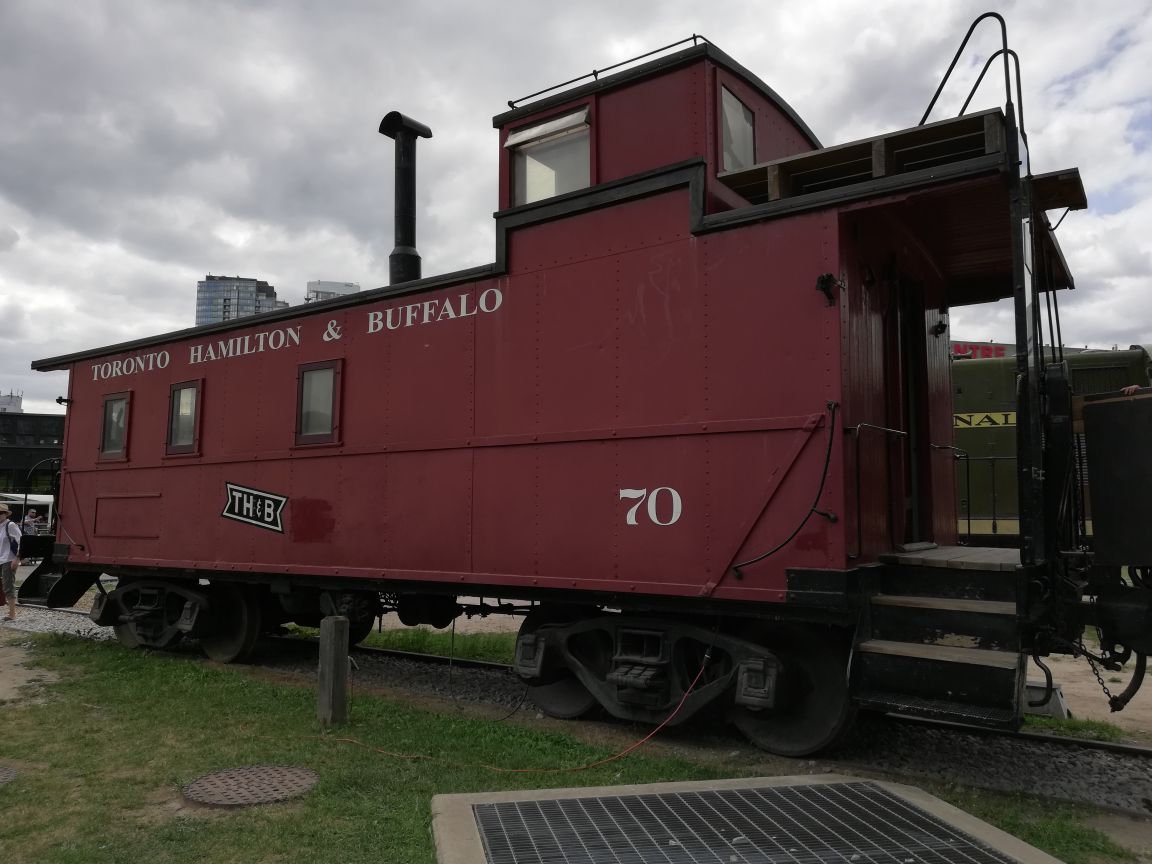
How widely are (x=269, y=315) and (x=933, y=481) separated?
618 cm

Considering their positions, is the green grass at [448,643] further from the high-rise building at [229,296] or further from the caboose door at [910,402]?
the high-rise building at [229,296]

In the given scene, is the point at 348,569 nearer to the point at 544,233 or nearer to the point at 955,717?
the point at 544,233

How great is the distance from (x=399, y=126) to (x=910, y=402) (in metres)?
6.17

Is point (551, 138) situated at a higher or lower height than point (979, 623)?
higher

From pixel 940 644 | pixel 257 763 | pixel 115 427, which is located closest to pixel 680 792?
pixel 940 644

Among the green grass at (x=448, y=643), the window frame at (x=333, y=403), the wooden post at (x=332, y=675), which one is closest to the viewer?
the wooden post at (x=332, y=675)

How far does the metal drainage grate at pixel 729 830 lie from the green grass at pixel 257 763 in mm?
489

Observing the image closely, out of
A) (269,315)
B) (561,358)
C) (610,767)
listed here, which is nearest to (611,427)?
(561,358)

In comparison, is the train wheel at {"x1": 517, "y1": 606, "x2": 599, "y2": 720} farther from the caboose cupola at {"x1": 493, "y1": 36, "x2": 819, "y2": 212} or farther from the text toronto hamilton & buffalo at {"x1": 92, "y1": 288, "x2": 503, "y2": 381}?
the caboose cupola at {"x1": 493, "y1": 36, "x2": 819, "y2": 212}

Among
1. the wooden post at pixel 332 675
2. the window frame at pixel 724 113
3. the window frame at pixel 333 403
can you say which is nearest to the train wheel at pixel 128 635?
the window frame at pixel 333 403

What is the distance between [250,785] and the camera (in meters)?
4.66

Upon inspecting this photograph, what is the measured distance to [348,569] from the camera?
7.14 m

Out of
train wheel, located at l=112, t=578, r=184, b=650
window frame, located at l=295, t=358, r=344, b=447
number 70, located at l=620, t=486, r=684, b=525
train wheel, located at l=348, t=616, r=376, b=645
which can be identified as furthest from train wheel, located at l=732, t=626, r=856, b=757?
train wheel, located at l=112, t=578, r=184, b=650

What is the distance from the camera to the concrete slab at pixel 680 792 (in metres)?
3.41
